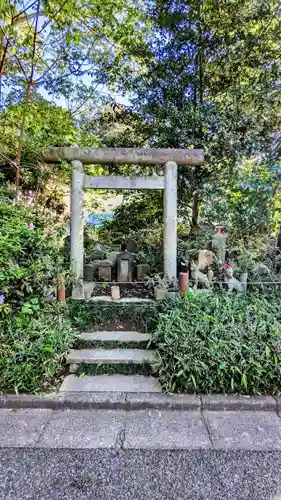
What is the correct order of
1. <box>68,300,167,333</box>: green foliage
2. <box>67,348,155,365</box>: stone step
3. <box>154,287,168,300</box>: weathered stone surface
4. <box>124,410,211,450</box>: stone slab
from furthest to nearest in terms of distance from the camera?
1. <box>154,287,168,300</box>: weathered stone surface
2. <box>68,300,167,333</box>: green foliage
3. <box>67,348,155,365</box>: stone step
4. <box>124,410,211,450</box>: stone slab

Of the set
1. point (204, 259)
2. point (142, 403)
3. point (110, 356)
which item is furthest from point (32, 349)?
point (204, 259)

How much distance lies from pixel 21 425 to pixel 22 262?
4.26 ft

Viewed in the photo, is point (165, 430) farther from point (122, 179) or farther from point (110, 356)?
point (122, 179)

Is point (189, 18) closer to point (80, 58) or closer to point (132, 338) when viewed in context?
point (80, 58)

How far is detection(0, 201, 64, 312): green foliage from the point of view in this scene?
2.34 m

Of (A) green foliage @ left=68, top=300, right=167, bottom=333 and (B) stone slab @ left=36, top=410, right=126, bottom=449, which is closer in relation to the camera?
(B) stone slab @ left=36, top=410, right=126, bottom=449

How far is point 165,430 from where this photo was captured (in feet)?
6.28

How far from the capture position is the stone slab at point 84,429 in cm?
179

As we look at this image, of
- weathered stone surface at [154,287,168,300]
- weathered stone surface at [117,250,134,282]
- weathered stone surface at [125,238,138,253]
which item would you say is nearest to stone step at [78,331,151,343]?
weathered stone surface at [154,287,168,300]

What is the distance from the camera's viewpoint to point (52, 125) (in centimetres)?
370

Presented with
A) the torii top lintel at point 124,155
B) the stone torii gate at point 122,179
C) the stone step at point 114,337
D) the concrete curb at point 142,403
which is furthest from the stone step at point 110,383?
the torii top lintel at point 124,155

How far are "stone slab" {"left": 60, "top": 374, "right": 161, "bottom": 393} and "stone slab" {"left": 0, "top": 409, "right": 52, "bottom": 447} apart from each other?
0.27 meters

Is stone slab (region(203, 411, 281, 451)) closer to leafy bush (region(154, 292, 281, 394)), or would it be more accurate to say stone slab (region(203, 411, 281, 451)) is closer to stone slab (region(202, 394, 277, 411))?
stone slab (region(202, 394, 277, 411))

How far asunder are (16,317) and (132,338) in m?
1.11
